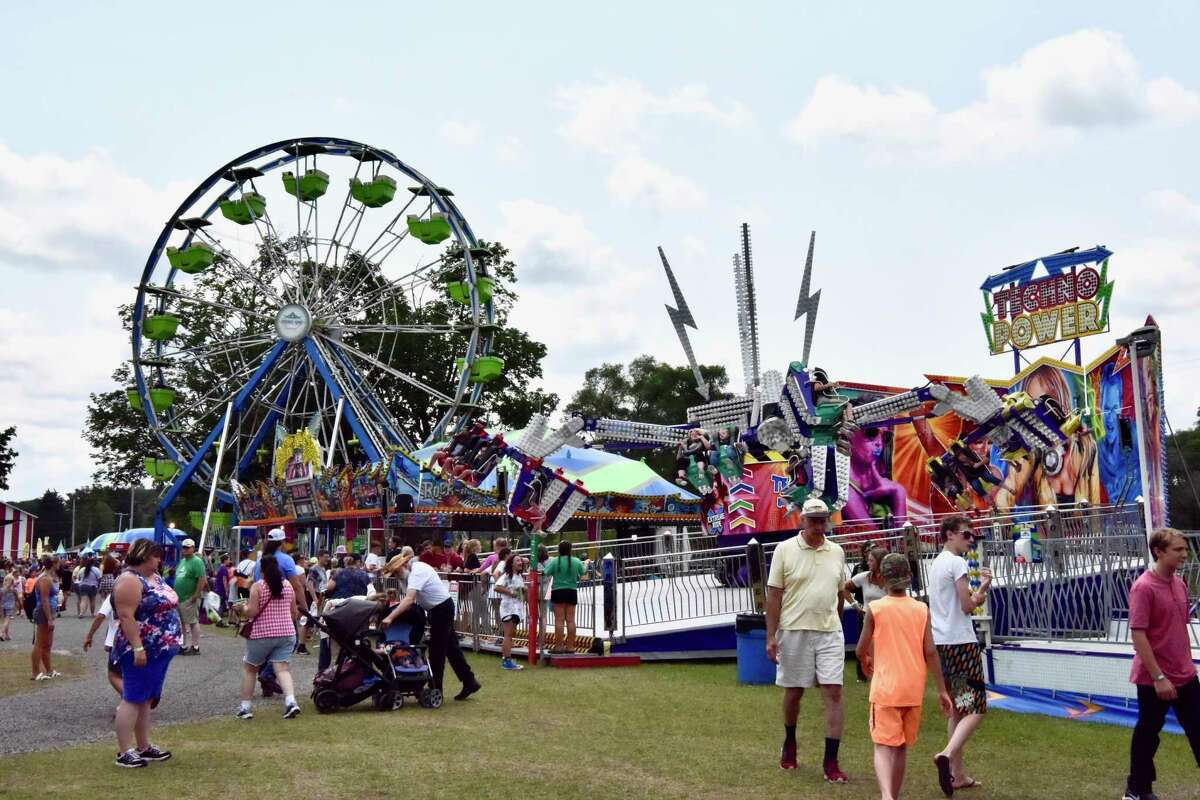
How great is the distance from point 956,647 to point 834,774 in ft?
3.44

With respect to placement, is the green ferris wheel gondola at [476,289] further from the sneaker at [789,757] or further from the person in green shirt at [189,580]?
the sneaker at [789,757]

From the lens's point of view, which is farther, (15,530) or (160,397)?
(15,530)

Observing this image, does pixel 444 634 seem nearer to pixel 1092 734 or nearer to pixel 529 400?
pixel 1092 734

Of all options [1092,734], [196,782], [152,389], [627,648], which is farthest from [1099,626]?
[152,389]

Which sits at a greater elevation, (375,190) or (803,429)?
(375,190)

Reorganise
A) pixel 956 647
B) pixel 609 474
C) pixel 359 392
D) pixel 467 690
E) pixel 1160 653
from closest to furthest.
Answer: pixel 1160 653 → pixel 956 647 → pixel 467 690 → pixel 359 392 → pixel 609 474

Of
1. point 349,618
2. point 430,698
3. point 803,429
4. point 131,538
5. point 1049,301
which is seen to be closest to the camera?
point 349,618

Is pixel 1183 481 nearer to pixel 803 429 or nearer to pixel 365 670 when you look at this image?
pixel 803 429

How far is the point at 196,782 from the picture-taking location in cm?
693

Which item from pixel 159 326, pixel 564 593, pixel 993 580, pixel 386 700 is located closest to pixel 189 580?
pixel 564 593

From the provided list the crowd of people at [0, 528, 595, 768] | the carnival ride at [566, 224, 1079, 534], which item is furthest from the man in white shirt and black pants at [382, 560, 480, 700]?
the carnival ride at [566, 224, 1079, 534]

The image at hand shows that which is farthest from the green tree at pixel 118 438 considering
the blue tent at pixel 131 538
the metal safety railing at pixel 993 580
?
the metal safety railing at pixel 993 580

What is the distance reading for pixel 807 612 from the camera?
7.22 metres

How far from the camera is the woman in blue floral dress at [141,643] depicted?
24.2ft
